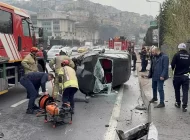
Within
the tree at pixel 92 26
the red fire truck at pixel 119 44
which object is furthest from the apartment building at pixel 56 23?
the red fire truck at pixel 119 44

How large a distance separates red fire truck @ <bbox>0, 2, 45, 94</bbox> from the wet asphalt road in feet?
Result: 2.38

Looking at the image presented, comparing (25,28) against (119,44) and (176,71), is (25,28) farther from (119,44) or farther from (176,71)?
(119,44)

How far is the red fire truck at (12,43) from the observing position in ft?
29.3

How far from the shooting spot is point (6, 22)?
949cm

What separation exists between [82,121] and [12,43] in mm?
4080

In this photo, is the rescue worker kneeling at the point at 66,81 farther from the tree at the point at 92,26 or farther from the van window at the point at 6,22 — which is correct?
the tree at the point at 92,26

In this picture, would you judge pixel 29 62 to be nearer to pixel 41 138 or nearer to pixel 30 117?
pixel 30 117

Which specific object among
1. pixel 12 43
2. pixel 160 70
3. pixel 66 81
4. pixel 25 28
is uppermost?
pixel 25 28

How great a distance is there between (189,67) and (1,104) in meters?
5.28

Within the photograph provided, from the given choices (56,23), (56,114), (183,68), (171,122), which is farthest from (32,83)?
(56,23)

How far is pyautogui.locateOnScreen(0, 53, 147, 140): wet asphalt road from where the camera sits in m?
5.92

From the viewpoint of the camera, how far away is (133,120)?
276 inches

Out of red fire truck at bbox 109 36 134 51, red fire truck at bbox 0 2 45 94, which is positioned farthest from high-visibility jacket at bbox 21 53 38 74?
red fire truck at bbox 109 36 134 51

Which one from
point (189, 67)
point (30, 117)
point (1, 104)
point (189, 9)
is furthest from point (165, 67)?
point (189, 9)
